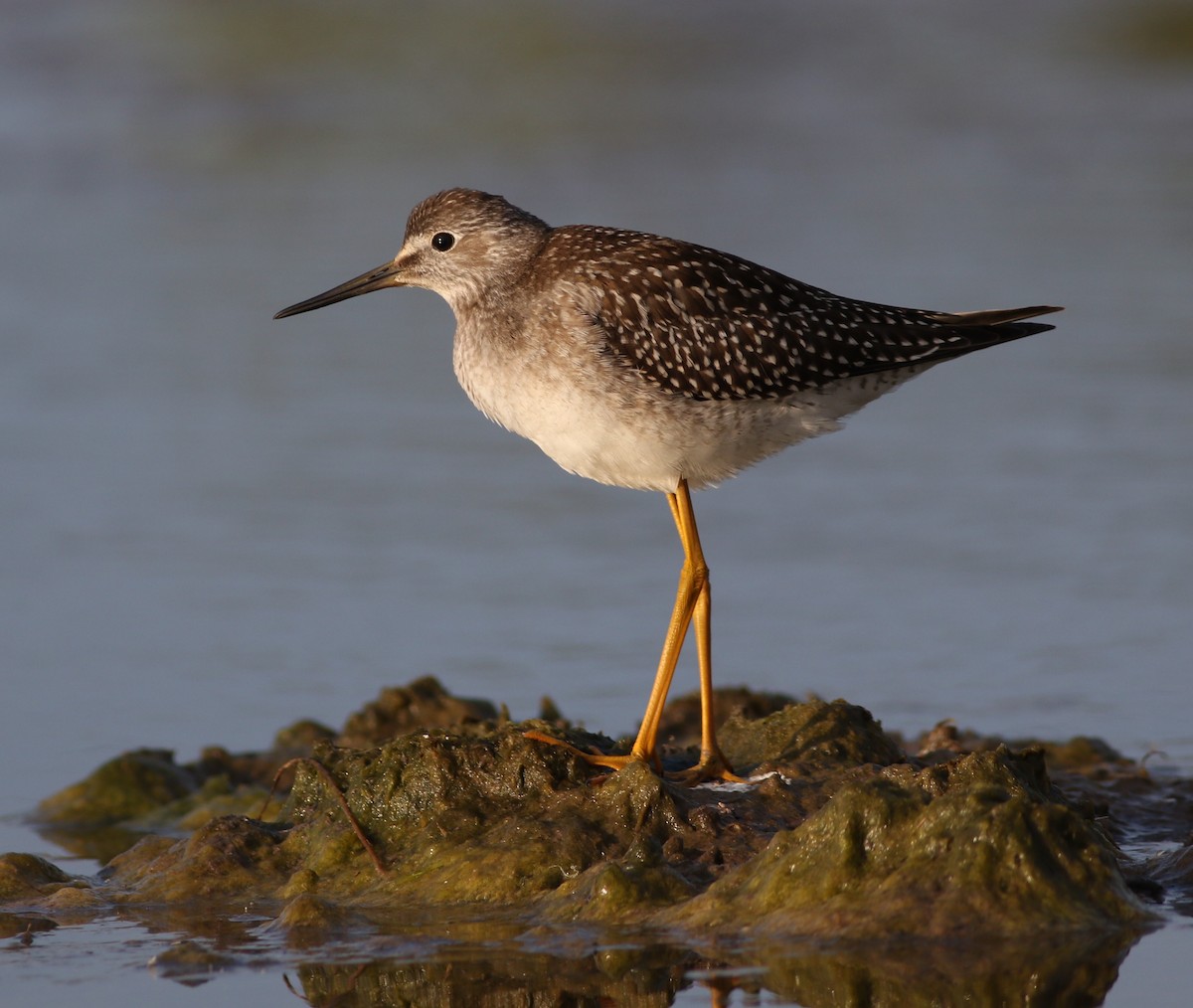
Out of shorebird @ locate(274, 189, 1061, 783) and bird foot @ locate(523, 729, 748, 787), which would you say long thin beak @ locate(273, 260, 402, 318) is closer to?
shorebird @ locate(274, 189, 1061, 783)

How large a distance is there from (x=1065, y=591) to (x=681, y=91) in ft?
48.3

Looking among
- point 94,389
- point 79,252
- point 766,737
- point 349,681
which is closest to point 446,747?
point 766,737

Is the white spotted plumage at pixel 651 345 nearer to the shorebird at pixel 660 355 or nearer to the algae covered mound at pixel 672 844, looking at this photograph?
the shorebird at pixel 660 355

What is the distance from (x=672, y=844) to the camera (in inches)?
279

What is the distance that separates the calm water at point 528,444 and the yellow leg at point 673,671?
1.75 metres

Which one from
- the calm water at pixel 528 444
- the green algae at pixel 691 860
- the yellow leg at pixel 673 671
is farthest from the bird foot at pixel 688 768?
the calm water at pixel 528 444

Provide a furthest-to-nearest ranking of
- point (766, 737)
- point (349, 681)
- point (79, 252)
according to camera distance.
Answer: point (79, 252) < point (349, 681) < point (766, 737)

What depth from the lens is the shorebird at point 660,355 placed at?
814cm

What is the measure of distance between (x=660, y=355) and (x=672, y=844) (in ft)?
7.68

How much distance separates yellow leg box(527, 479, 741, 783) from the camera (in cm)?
765

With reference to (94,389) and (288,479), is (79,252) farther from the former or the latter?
(288,479)

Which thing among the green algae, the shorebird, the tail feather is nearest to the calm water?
the green algae

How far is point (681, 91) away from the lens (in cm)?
2470

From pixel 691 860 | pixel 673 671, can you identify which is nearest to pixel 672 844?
pixel 691 860
